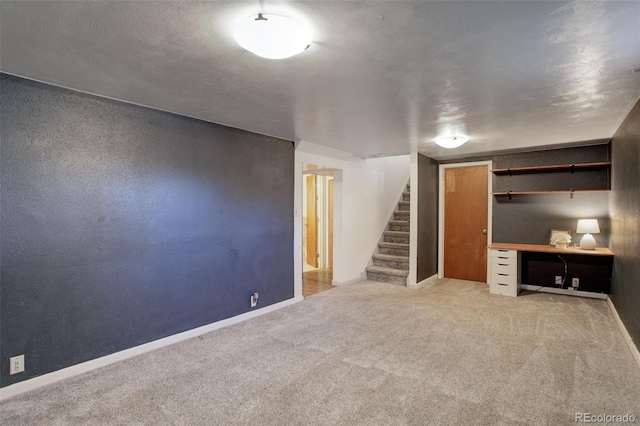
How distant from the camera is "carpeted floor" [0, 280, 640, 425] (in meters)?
2.04

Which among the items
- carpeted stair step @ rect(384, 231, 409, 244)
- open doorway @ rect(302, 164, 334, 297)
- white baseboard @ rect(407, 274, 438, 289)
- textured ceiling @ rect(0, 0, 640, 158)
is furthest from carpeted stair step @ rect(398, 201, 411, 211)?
textured ceiling @ rect(0, 0, 640, 158)

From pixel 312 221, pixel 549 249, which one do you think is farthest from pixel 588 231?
pixel 312 221

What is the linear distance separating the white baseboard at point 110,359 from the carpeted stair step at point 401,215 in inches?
150

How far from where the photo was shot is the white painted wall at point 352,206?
15.1 ft

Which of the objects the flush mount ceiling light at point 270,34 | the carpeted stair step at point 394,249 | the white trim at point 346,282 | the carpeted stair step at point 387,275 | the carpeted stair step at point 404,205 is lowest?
the white trim at point 346,282

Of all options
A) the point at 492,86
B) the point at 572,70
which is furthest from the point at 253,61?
the point at 572,70

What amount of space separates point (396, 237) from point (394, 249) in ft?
0.97

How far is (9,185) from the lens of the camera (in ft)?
7.33

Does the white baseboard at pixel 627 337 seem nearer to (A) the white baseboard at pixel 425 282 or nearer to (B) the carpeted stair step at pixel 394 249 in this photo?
(A) the white baseboard at pixel 425 282

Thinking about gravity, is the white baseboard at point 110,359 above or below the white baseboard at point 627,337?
below

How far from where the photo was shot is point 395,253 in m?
6.17

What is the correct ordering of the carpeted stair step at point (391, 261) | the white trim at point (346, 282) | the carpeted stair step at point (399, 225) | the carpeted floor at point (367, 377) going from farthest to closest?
the carpeted stair step at point (399, 225), the carpeted stair step at point (391, 261), the white trim at point (346, 282), the carpeted floor at point (367, 377)

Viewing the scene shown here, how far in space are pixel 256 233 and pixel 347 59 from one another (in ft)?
8.18

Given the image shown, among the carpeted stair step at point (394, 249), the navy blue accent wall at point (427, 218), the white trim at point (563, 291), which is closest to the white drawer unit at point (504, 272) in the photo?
the white trim at point (563, 291)
